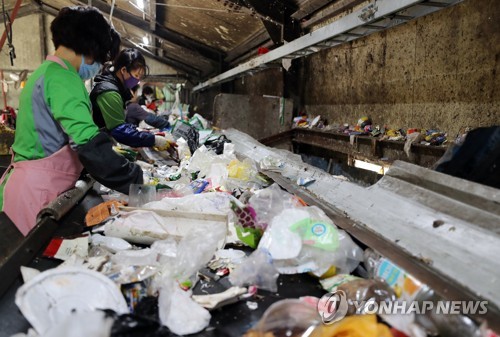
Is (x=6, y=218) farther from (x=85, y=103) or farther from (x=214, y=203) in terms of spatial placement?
(x=214, y=203)

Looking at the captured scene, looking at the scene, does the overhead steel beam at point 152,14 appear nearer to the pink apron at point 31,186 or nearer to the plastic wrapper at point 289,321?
the pink apron at point 31,186

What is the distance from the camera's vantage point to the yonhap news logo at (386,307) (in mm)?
856

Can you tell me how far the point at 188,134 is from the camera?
3.90m

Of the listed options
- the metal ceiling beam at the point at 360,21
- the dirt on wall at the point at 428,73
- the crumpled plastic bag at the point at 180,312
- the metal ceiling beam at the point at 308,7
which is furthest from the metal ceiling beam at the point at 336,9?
the crumpled plastic bag at the point at 180,312

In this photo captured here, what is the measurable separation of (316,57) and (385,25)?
2584 millimetres

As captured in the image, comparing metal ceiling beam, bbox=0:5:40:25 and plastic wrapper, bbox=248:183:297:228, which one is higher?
metal ceiling beam, bbox=0:5:40:25

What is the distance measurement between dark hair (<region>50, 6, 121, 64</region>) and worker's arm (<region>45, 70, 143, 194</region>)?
22 cm

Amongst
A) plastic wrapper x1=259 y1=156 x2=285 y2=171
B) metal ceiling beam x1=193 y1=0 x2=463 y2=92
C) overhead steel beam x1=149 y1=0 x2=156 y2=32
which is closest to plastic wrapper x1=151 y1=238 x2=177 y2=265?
plastic wrapper x1=259 y1=156 x2=285 y2=171

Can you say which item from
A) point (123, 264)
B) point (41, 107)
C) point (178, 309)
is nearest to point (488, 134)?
point (178, 309)

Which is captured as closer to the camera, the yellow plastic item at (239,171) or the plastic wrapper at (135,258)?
the plastic wrapper at (135,258)

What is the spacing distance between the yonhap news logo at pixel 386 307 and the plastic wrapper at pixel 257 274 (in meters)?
0.19

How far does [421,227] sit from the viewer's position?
52.9 inches

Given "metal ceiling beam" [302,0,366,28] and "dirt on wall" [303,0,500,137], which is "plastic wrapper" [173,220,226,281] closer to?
"dirt on wall" [303,0,500,137]

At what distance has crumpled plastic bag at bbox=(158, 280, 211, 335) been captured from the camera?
0.93m
